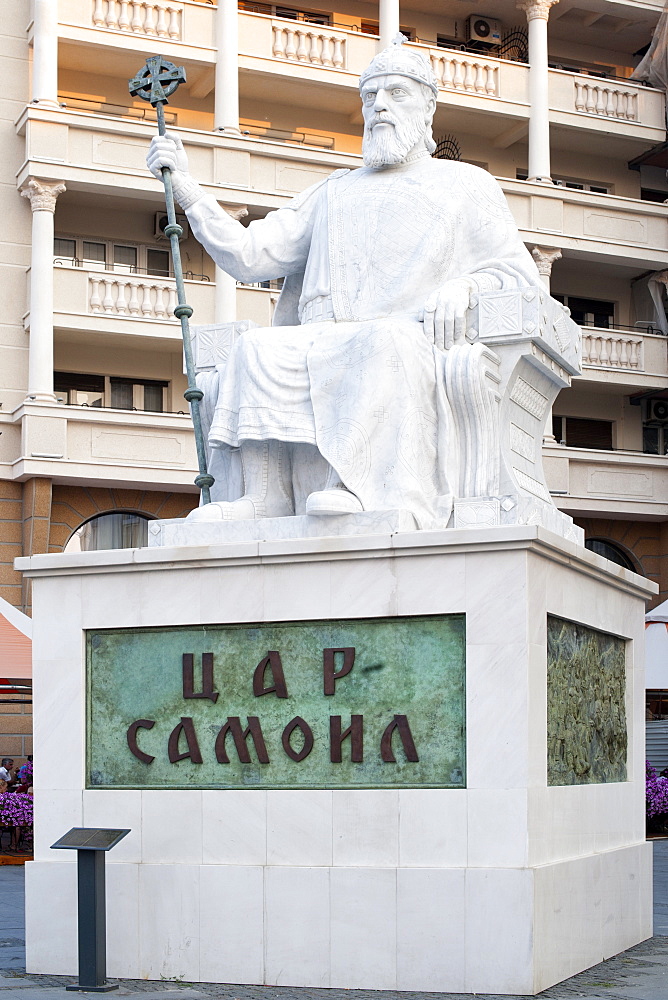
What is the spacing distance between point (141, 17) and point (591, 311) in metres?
11.9

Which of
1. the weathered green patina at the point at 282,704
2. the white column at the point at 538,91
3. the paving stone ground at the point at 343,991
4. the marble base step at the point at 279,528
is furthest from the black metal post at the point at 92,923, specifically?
the white column at the point at 538,91

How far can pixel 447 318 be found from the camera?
8664 millimetres

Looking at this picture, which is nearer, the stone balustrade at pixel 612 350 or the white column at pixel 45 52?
the white column at pixel 45 52

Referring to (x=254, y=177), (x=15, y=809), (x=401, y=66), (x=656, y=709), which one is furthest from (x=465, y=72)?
(x=401, y=66)

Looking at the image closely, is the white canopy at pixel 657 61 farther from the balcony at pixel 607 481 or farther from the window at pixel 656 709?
the window at pixel 656 709

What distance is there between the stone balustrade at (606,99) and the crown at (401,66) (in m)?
24.4

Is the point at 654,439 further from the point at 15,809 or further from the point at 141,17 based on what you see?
the point at 15,809

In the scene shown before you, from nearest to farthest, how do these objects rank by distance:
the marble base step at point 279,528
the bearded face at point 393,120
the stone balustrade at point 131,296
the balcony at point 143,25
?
the marble base step at point 279,528, the bearded face at point 393,120, the stone balustrade at point 131,296, the balcony at point 143,25

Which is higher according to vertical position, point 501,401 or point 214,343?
point 214,343

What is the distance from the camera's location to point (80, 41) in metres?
28.0

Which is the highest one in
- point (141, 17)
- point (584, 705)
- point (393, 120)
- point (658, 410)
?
point (141, 17)

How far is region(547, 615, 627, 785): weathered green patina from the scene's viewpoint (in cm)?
819

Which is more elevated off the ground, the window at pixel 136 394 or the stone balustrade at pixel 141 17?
the stone balustrade at pixel 141 17

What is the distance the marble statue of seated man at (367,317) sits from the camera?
27.9 ft
